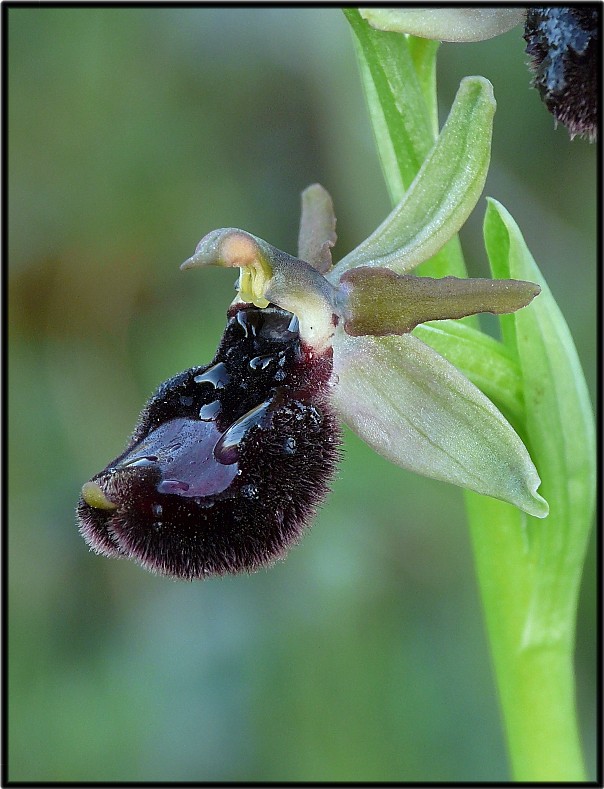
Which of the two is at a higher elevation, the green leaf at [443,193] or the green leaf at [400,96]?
the green leaf at [400,96]

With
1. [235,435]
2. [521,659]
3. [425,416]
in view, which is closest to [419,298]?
[425,416]

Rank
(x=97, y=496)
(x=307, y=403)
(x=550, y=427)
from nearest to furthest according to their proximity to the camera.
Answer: (x=97, y=496) → (x=307, y=403) → (x=550, y=427)

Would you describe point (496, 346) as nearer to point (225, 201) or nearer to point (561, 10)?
point (561, 10)

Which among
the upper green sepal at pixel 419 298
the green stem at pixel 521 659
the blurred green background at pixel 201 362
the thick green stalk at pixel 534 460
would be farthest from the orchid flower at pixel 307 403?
the blurred green background at pixel 201 362

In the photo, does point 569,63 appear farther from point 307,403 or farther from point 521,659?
point 521,659

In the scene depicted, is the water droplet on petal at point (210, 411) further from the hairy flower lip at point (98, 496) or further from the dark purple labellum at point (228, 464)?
the hairy flower lip at point (98, 496)

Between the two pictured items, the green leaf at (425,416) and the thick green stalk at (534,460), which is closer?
the green leaf at (425,416)

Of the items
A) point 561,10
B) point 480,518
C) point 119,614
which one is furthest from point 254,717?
point 561,10
